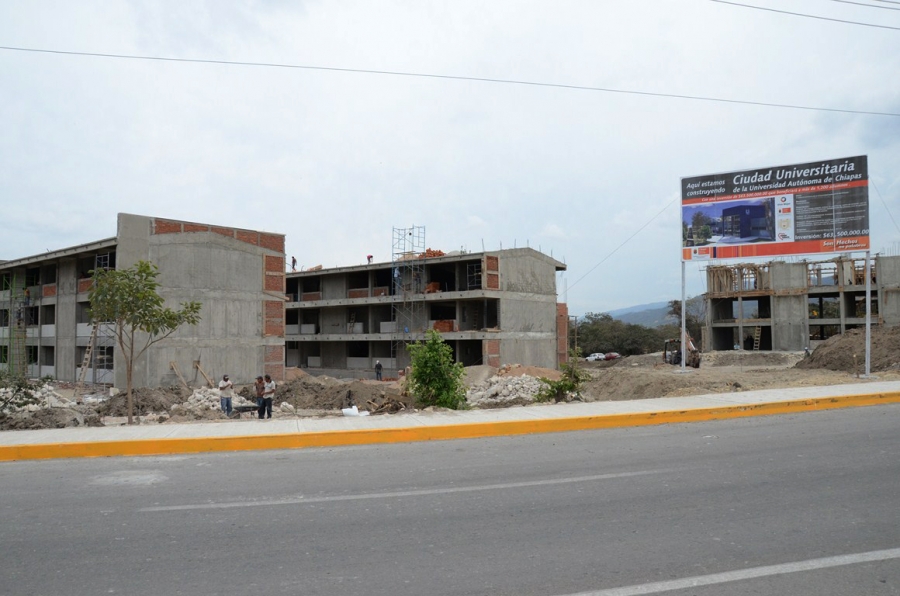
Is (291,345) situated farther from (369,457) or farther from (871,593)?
(871,593)

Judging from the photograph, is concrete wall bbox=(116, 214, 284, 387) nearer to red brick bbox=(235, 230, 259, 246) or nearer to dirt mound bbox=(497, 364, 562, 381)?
red brick bbox=(235, 230, 259, 246)

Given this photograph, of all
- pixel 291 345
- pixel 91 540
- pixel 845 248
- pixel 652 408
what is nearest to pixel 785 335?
pixel 845 248

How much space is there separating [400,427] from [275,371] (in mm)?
27189

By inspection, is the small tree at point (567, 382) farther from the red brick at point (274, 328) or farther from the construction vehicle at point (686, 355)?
the construction vehicle at point (686, 355)

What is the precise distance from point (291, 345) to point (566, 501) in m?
54.2

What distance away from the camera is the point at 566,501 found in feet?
21.2

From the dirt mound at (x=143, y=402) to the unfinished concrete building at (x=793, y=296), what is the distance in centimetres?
4582

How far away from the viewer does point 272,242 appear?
36625mm

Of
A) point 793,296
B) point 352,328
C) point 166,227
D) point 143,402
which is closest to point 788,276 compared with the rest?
point 793,296

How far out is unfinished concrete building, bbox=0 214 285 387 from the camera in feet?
102

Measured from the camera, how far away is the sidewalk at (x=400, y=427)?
372 inches

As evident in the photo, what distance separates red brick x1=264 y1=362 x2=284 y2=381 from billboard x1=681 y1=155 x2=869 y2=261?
23.4m

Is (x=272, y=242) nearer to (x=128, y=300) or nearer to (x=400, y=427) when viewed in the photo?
(x=128, y=300)

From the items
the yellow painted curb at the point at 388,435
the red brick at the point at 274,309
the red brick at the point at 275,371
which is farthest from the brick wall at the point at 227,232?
the yellow painted curb at the point at 388,435
